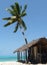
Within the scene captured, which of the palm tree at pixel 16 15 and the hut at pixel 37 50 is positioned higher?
the palm tree at pixel 16 15

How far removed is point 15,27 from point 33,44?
31.1 feet

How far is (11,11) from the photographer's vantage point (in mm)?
42906

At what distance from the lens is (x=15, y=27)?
44938 millimetres

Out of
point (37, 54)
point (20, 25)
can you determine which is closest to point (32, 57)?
point (37, 54)

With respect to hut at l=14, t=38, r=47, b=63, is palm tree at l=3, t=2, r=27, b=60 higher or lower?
higher

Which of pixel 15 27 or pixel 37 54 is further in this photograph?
pixel 15 27

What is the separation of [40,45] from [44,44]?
3.86ft

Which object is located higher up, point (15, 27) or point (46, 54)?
point (15, 27)

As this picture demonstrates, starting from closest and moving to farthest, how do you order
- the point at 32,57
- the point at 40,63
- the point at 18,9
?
the point at 40,63, the point at 32,57, the point at 18,9

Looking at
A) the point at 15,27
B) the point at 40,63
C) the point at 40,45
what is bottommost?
the point at 40,63

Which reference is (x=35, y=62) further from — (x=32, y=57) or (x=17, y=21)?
(x=17, y=21)

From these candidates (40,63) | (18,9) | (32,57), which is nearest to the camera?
(40,63)

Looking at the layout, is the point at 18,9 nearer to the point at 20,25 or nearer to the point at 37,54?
the point at 20,25

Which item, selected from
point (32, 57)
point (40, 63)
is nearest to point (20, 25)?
point (32, 57)
